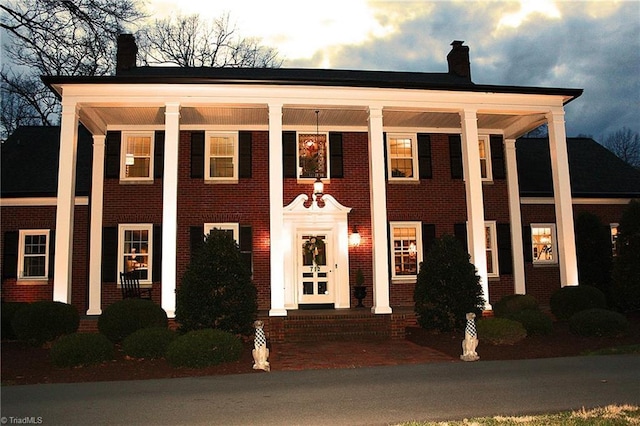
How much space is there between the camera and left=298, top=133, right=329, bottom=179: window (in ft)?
56.6

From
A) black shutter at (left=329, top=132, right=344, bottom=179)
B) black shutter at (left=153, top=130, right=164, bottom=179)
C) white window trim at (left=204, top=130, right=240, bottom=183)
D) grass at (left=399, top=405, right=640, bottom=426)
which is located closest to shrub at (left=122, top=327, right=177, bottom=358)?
grass at (left=399, top=405, right=640, bottom=426)

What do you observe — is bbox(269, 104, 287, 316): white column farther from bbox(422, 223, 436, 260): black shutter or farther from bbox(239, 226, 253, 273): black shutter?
bbox(422, 223, 436, 260): black shutter

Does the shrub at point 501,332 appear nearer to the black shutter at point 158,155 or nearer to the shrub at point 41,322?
the shrub at point 41,322

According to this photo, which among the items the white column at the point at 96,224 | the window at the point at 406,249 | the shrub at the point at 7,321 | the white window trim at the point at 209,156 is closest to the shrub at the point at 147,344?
the shrub at the point at 7,321

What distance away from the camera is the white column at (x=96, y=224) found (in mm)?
15930

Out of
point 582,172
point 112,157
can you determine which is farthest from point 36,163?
point 582,172

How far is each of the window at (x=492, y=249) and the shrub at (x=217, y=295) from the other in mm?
9255

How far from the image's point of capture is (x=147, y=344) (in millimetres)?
10422

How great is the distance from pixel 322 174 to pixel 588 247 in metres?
8.77

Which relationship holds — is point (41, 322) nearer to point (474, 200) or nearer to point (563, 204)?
point (474, 200)

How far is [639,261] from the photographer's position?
563 inches

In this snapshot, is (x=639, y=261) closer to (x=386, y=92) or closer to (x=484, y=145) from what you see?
(x=484, y=145)

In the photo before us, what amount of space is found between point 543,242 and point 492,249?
2.04 metres

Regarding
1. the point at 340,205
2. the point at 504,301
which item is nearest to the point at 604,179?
the point at 504,301
